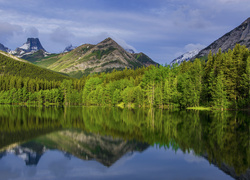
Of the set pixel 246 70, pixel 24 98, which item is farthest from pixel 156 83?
pixel 24 98

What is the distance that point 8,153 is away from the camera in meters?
19.1

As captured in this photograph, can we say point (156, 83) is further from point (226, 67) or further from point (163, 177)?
point (163, 177)

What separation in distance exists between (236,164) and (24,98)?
179 meters

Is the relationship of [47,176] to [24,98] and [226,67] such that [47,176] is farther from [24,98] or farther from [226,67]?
[24,98]

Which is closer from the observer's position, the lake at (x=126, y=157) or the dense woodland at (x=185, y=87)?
the lake at (x=126, y=157)

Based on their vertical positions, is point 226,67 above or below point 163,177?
above

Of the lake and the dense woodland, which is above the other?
the dense woodland

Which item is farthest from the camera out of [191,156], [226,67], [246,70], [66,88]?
[66,88]

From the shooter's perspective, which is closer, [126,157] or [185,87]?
[126,157]

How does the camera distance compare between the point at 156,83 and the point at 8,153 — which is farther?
the point at 156,83

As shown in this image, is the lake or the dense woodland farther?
the dense woodland

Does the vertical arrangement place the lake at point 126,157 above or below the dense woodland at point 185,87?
below

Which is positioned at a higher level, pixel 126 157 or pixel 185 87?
pixel 185 87

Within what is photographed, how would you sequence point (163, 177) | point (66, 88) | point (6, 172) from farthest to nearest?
point (66, 88)
point (6, 172)
point (163, 177)
